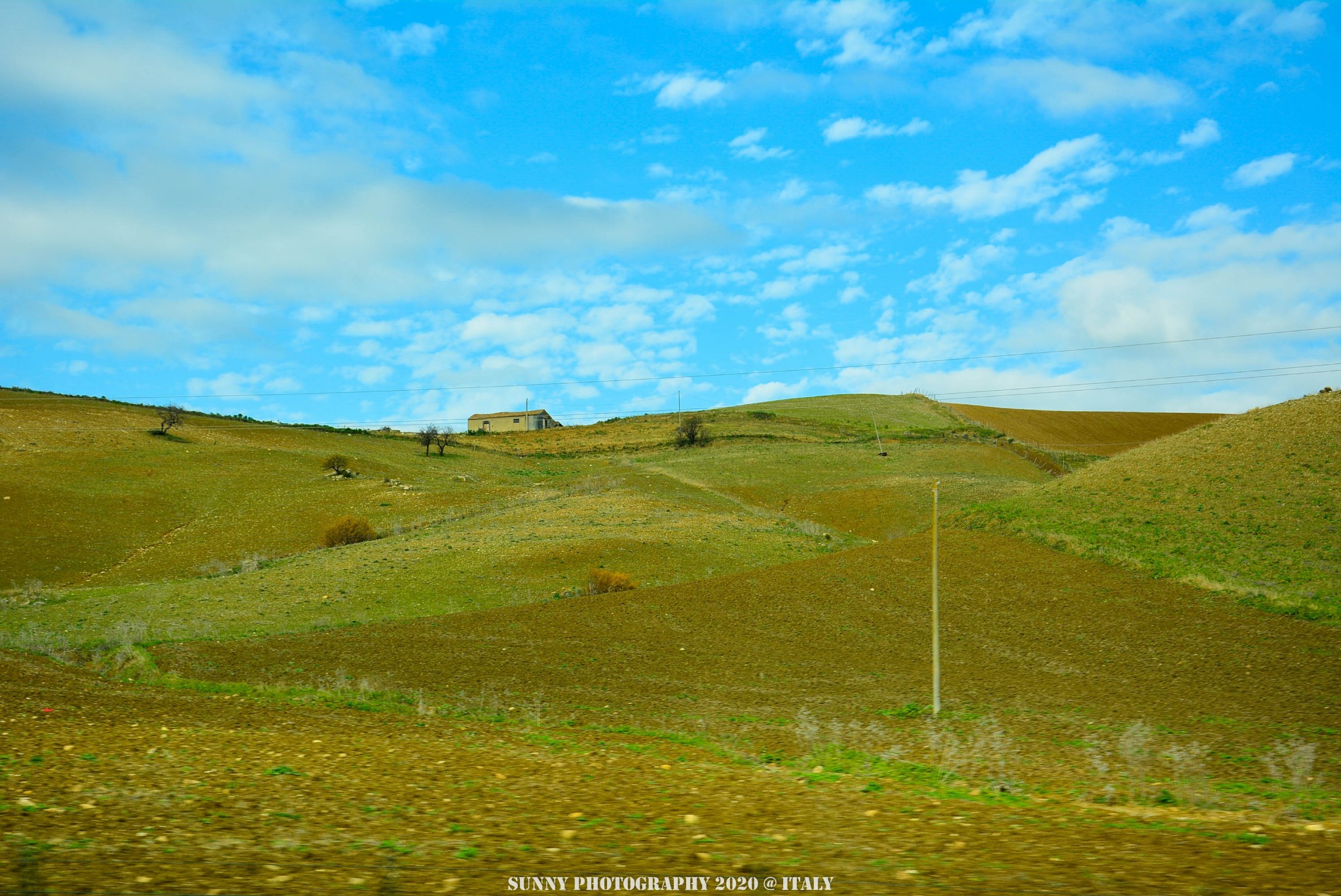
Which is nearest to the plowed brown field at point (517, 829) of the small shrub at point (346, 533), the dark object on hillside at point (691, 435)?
the small shrub at point (346, 533)

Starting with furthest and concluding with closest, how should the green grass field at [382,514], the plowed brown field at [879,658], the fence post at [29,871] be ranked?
the green grass field at [382,514], the plowed brown field at [879,658], the fence post at [29,871]

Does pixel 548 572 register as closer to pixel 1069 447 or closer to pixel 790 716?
pixel 790 716

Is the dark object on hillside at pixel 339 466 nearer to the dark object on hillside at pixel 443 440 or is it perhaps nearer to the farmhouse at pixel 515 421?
the dark object on hillside at pixel 443 440

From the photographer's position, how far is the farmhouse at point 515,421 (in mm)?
130000

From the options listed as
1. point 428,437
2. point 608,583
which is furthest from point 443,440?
point 608,583

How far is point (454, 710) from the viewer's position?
18.5 meters

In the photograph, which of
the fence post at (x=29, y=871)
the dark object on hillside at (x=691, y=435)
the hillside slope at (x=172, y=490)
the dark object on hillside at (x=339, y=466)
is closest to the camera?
the fence post at (x=29, y=871)

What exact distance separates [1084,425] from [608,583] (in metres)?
86.1

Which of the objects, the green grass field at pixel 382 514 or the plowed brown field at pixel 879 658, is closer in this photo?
the plowed brown field at pixel 879 658

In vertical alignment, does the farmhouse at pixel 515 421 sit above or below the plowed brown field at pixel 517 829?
above

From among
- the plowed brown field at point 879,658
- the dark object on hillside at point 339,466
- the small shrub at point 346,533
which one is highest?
the dark object on hillside at point 339,466

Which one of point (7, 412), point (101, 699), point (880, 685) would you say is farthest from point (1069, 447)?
point (7, 412)

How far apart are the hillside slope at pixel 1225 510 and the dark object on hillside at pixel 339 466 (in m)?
45.8

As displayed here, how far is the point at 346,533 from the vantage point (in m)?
46.2
